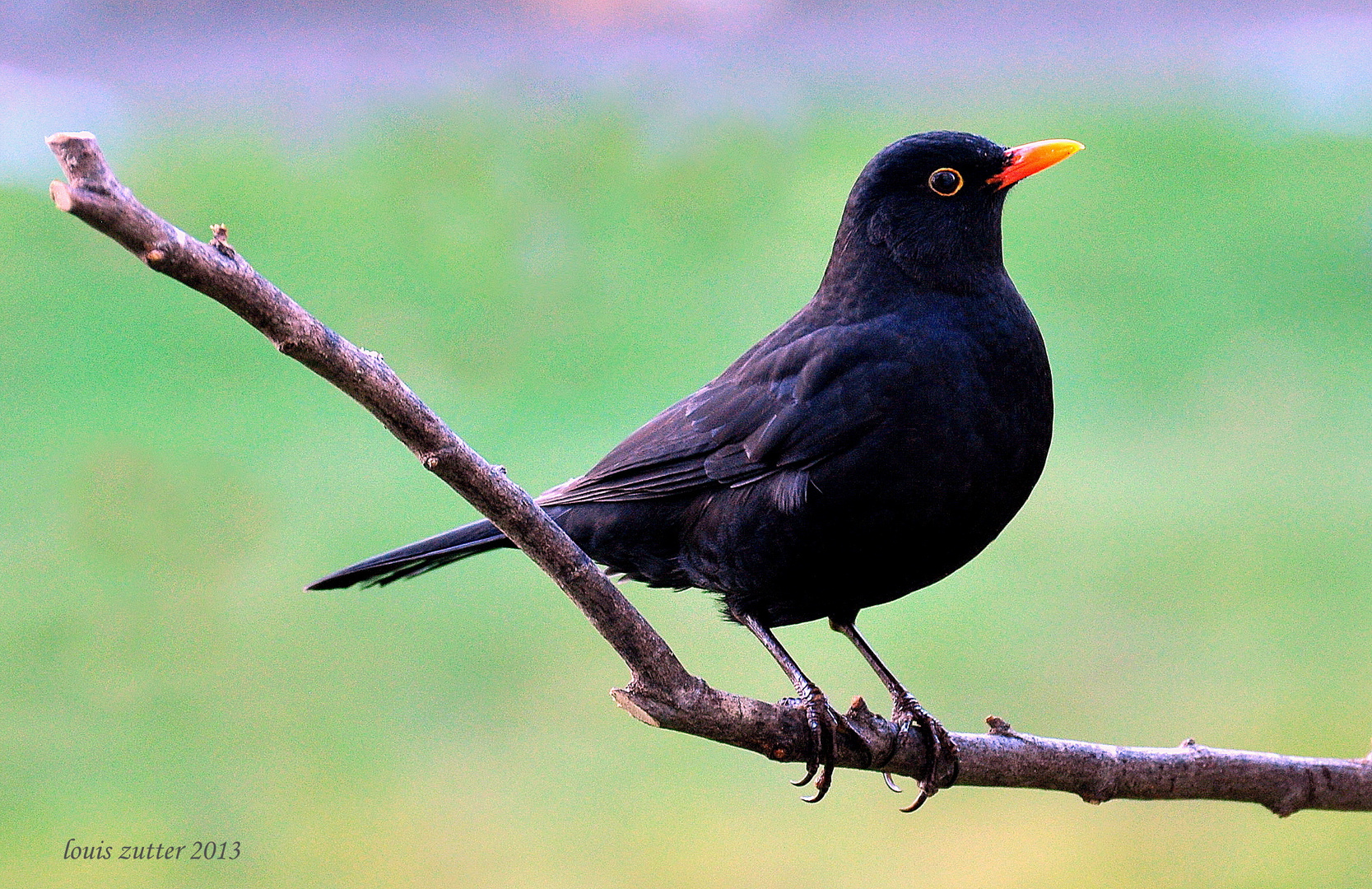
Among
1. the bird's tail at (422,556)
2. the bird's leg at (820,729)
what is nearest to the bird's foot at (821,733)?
the bird's leg at (820,729)

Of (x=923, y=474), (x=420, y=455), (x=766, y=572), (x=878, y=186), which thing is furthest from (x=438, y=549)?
(x=878, y=186)

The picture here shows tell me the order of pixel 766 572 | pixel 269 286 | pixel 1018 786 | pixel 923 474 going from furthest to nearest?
pixel 1018 786
pixel 766 572
pixel 923 474
pixel 269 286

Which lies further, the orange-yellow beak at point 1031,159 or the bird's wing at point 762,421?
the orange-yellow beak at point 1031,159

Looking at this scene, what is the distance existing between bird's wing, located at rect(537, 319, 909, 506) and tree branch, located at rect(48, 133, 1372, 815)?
1.88 feet

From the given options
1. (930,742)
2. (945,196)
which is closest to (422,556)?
(930,742)

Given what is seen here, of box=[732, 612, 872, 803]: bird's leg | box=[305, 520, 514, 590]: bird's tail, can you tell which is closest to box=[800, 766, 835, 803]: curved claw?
box=[732, 612, 872, 803]: bird's leg

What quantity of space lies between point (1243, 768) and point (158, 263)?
103 inches

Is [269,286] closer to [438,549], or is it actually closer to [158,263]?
[158,263]

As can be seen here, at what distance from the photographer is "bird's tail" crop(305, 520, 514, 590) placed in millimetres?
2705

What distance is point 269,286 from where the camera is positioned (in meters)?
1.64

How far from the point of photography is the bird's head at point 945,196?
2.75 m

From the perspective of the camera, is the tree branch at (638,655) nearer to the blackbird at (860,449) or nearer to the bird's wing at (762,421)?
the blackbird at (860,449)

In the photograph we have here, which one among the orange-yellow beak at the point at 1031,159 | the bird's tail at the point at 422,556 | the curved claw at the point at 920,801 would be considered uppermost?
the orange-yellow beak at the point at 1031,159

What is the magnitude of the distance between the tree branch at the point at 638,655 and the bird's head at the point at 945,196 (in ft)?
3.47
